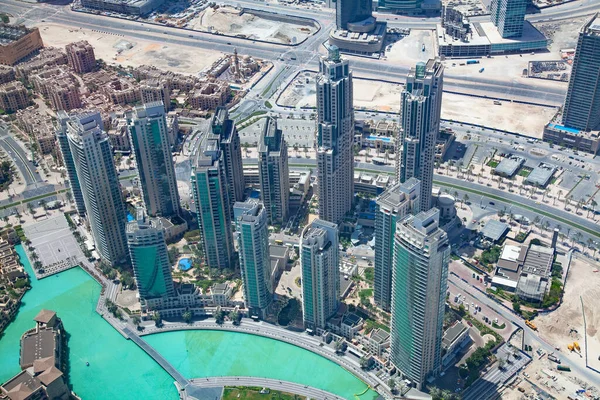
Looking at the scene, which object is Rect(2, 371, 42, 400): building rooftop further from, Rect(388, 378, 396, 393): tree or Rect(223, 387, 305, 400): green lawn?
Rect(388, 378, 396, 393): tree

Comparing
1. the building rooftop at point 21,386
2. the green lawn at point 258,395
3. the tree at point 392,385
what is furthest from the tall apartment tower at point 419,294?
the building rooftop at point 21,386

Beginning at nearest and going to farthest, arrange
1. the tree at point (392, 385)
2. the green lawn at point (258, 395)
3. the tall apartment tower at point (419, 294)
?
the tall apartment tower at point (419, 294) < the green lawn at point (258, 395) < the tree at point (392, 385)

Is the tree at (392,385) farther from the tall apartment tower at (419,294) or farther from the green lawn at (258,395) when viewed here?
the green lawn at (258,395)

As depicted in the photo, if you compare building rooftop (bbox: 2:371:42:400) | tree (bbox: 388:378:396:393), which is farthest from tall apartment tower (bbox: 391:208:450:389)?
building rooftop (bbox: 2:371:42:400)

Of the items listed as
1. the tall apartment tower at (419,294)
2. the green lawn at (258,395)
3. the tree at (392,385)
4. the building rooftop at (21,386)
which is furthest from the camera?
the tree at (392,385)

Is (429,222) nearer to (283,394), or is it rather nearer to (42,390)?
(283,394)

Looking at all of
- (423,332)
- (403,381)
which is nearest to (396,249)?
(423,332)

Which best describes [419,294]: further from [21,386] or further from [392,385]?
[21,386]

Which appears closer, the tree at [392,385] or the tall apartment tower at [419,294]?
the tall apartment tower at [419,294]

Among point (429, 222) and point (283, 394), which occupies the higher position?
point (429, 222)
